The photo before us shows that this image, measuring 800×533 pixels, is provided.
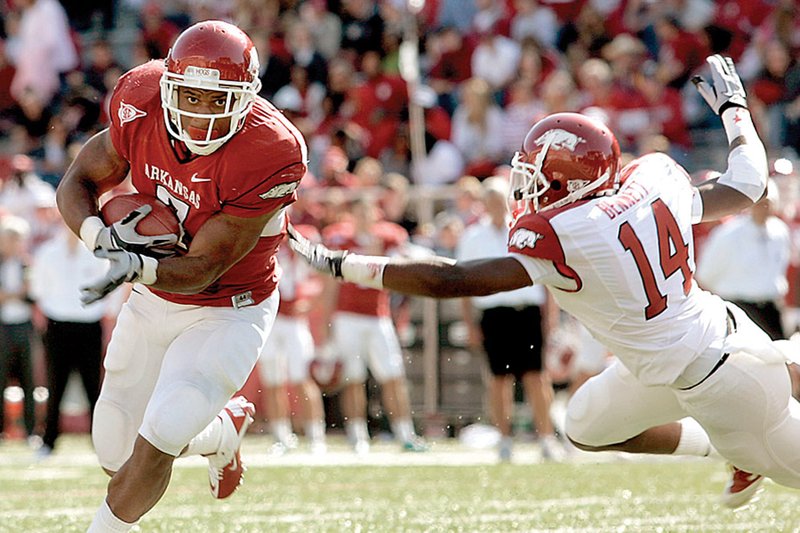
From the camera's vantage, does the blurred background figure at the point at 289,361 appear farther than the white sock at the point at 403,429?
Yes

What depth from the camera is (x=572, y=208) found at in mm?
3705

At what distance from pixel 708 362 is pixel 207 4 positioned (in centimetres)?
954

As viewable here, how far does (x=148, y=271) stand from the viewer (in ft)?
11.4

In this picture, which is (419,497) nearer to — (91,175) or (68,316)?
(91,175)

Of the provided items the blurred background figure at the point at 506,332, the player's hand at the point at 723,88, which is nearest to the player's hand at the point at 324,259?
the player's hand at the point at 723,88

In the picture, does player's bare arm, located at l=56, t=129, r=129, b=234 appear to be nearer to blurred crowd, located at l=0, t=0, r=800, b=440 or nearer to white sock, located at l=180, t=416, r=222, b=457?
white sock, located at l=180, t=416, r=222, b=457

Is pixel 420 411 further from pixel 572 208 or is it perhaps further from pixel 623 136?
pixel 572 208

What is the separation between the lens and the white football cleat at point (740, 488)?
425 cm

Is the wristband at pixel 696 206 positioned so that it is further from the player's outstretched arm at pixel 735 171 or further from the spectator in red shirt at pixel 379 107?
the spectator in red shirt at pixel 379 107

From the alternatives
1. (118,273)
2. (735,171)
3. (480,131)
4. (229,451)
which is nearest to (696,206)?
(735,171)

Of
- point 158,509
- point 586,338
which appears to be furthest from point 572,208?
point 586,338

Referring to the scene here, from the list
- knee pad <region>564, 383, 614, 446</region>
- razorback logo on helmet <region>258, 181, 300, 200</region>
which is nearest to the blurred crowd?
knee pad <region>564, 383, 614, 446</region>

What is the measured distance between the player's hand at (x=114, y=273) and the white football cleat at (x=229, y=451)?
0.79 meters

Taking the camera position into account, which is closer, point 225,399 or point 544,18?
point 225,399
